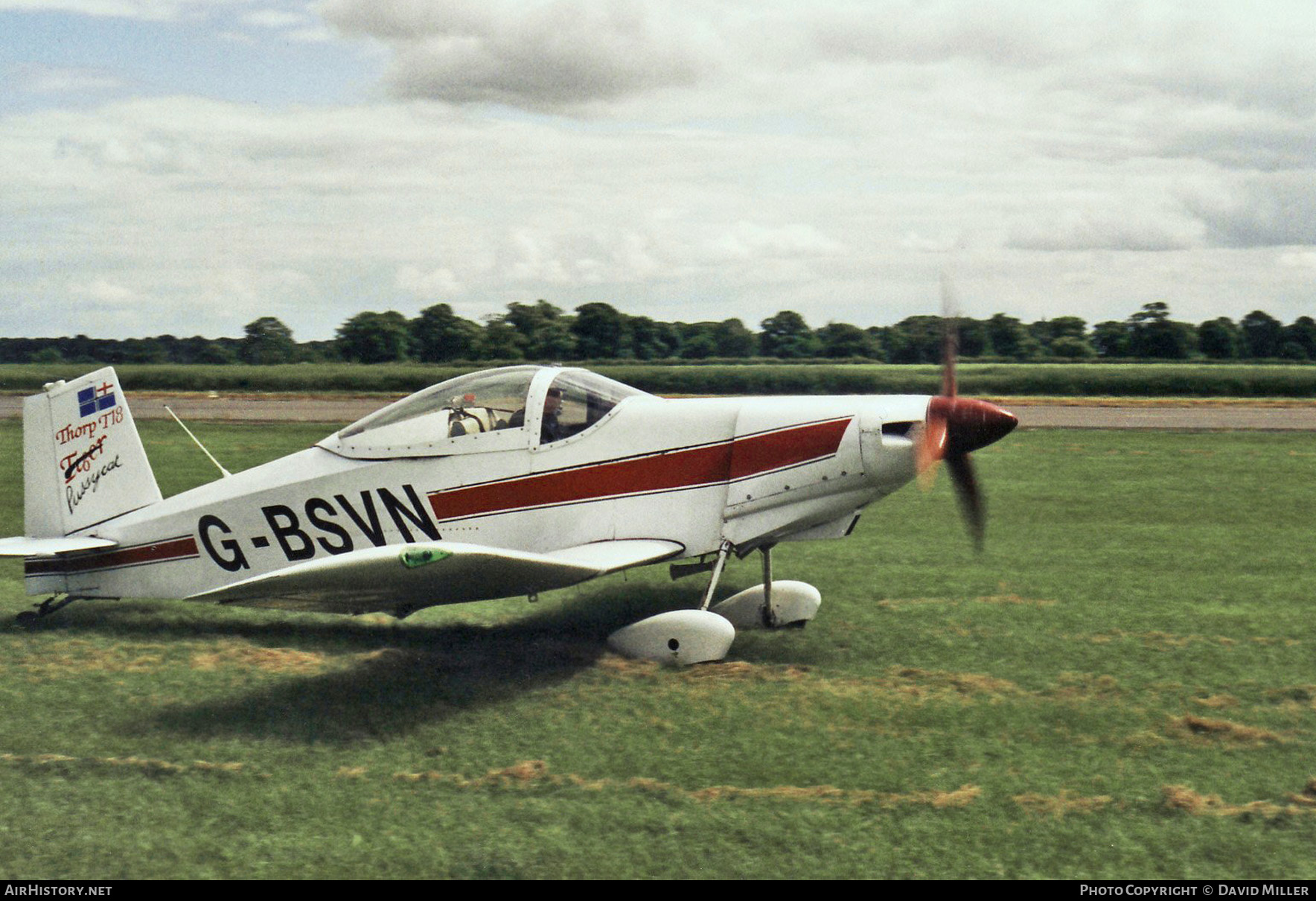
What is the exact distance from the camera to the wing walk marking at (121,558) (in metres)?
8.34

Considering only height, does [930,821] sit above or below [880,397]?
below

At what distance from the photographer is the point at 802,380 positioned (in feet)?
156

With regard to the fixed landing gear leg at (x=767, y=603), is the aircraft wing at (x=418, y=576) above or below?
above

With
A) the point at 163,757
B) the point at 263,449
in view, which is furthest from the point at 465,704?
the point at 263,449

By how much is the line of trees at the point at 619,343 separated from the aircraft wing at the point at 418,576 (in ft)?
181

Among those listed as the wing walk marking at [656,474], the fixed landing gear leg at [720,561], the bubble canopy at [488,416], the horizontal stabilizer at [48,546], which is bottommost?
the fixed landing gear leg at [720,561]

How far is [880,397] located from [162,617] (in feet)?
19.8

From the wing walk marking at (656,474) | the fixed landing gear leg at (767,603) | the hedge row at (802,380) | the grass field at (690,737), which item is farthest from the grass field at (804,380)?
the wing walk marking at (656,474)

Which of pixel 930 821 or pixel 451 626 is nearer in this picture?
pixel 930 821

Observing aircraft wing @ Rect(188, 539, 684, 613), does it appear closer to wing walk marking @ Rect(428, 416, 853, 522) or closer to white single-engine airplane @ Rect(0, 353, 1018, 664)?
white single-engine airplane @ Rect(0, 353, 1018, 664)

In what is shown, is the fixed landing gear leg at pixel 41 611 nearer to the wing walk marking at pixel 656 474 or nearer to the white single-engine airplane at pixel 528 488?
the white single-engine airplane at pixel 528 488

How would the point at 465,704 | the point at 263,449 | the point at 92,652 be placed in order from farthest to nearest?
the point at 263,449 < the point at 92,652 < the point at 465,704

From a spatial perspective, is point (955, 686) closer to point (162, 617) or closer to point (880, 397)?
point (880, 397)

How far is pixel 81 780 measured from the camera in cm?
547
